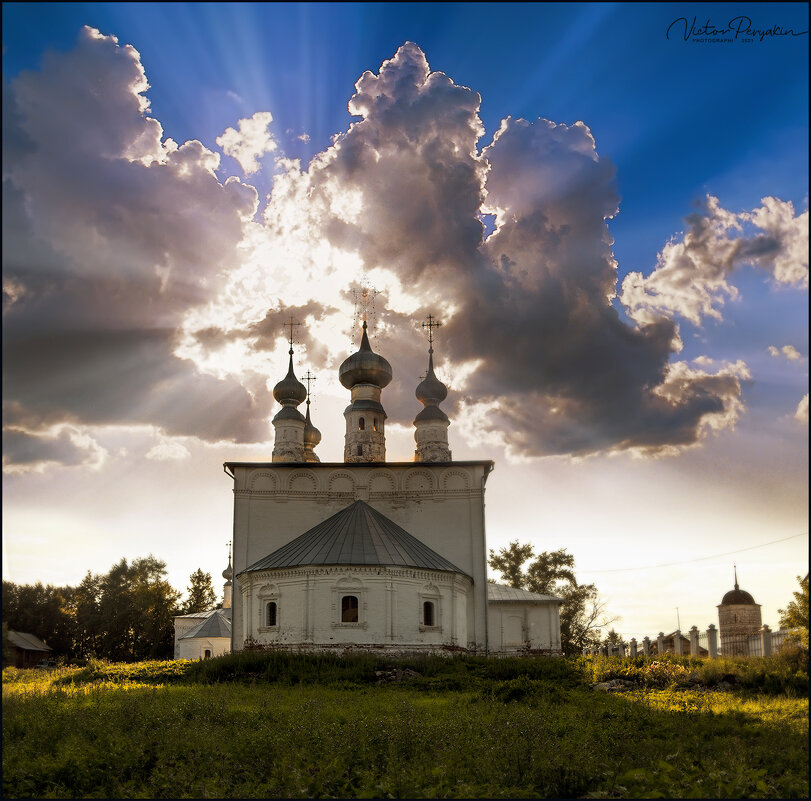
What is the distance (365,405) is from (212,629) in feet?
43.3

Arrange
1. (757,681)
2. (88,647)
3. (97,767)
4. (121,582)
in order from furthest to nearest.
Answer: (121,582) → (88,647) → (757,681) → (97,767)

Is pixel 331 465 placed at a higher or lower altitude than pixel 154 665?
higher

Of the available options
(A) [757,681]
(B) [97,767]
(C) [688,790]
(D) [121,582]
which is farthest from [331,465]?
(D) [121,582]

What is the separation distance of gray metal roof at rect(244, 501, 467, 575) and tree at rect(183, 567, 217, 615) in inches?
1033

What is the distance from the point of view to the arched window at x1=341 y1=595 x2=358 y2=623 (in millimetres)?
23625

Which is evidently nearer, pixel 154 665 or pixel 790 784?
pixel 790 784

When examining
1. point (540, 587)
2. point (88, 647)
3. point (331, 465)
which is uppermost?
point (331, 465)

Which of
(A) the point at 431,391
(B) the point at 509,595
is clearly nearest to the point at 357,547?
(B) the point at 509,595

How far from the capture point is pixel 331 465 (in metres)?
28.8

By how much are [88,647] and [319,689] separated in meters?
30.9

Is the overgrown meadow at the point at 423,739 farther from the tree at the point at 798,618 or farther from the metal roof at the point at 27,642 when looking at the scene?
the metal roof at the point at 27,642

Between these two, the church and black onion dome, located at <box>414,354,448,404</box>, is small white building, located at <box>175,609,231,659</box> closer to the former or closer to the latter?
the church

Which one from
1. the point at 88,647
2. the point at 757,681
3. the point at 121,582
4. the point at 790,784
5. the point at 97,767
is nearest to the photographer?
the point at 790,784

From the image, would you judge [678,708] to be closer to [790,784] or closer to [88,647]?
[790,784]
